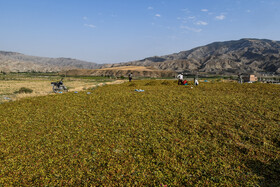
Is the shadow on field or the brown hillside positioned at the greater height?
the brown hillside

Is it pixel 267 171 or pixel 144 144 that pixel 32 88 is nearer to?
pixel 144 144

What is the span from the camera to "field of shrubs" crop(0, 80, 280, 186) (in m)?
6.20

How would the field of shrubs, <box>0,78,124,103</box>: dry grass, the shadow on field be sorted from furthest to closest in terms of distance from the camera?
<box>0,78,124,103</box>: dry grass → the field of shrubs → the shadow on field

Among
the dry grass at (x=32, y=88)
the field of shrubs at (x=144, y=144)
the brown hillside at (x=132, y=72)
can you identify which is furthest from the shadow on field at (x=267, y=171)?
the brown hillside at (x=132, y=72)

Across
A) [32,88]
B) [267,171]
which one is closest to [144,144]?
[267,171]

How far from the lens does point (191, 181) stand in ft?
19.4

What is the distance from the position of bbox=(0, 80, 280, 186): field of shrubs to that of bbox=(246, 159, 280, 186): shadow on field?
0.11ft

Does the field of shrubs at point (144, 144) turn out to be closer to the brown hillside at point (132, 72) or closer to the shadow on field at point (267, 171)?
the shadow on field at point (267, 171)

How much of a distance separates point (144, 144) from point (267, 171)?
514 centimetres

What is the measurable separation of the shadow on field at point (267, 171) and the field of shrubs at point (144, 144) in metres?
0.03

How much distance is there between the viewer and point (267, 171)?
6.37 meters

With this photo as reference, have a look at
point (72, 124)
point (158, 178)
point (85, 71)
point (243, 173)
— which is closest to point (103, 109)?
point (72, 124)

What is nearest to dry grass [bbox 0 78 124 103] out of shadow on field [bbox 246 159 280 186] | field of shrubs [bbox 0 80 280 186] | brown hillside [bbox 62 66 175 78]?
field of shrubs [bbox 0 80 280 186]

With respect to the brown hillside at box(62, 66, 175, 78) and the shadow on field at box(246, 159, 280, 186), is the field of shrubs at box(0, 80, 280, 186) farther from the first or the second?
the brown hillside at box(62, 66, 175, 78)
